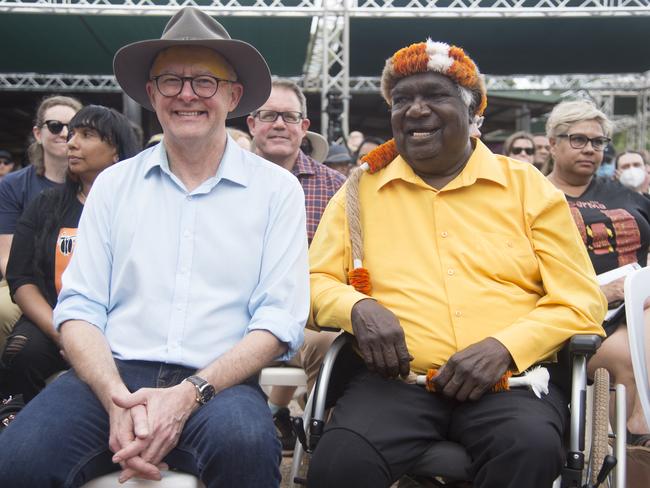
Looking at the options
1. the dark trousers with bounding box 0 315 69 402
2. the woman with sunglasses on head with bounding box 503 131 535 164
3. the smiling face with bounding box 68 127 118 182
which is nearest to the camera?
the dark trousers with bounding box 0 315 69 402

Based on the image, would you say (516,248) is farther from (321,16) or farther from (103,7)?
(103,7)

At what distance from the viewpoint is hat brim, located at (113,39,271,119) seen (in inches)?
94.1

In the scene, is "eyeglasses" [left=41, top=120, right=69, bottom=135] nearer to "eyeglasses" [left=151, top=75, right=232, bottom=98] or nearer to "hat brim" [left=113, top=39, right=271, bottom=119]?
"hat brim" [left=113, top=39, right=271, bottom=119]

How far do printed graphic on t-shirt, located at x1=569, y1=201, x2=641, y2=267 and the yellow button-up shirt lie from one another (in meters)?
1.17

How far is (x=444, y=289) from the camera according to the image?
2.47 metres

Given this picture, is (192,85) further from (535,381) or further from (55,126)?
(55,126)

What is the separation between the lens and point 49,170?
398 cm

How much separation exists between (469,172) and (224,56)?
3.23 feet

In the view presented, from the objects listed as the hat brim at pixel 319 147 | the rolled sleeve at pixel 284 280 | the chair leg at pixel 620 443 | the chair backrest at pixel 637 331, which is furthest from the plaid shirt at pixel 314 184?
the chair leg at pixel 620 443

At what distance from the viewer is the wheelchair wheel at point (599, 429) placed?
7.21ft

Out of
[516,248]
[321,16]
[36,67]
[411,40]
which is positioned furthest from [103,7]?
[516,248]

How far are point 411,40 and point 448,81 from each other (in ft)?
30.1

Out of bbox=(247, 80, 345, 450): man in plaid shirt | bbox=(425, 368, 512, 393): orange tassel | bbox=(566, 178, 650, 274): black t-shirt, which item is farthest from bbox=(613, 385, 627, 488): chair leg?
bbox=(247, 80, 345, 450): man in plaid shirt

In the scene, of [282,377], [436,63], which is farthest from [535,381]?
[436,63]
